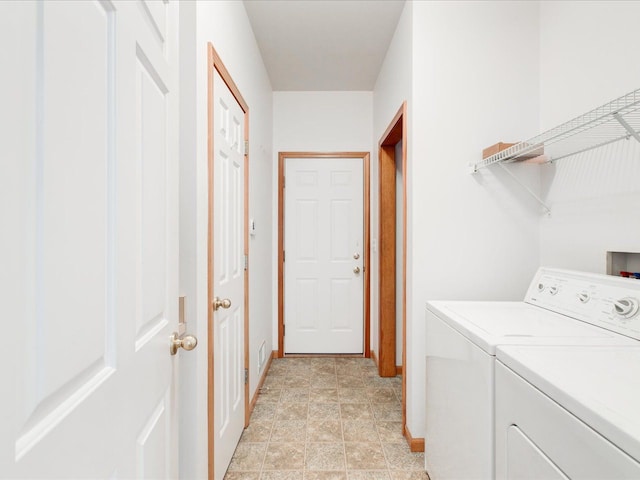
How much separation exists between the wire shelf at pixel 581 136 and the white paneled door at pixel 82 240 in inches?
53.3

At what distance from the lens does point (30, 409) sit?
41 centimetres

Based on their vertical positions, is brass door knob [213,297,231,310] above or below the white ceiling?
below

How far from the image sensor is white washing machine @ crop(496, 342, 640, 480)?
637mm

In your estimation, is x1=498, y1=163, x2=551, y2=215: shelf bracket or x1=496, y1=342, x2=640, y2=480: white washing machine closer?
x1=496, y1=342, x2=640, y2=480: white washing machine

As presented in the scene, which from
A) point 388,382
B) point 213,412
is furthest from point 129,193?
point 388,382

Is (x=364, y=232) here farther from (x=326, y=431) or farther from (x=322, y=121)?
(x=326, y=431)

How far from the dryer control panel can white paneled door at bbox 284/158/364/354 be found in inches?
81.1

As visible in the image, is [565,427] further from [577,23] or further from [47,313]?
[577,23]

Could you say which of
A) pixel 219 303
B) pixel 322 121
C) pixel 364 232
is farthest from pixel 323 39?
pixel 219 303

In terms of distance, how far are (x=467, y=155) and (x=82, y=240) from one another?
191cm

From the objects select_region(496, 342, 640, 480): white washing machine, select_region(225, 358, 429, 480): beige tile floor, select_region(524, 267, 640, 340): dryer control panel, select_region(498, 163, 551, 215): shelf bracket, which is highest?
select_region(498, 163, 551, 215): shelf bracket

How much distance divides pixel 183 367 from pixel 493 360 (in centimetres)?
111

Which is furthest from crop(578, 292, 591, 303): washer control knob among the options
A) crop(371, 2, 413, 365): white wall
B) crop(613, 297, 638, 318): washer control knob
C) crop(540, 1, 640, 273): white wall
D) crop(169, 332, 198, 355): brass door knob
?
crop(169, 332, 198, 355): brass door knob

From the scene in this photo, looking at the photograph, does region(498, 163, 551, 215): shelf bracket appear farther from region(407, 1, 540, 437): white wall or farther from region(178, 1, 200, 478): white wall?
region(178, 1, 200, 478): white wall
